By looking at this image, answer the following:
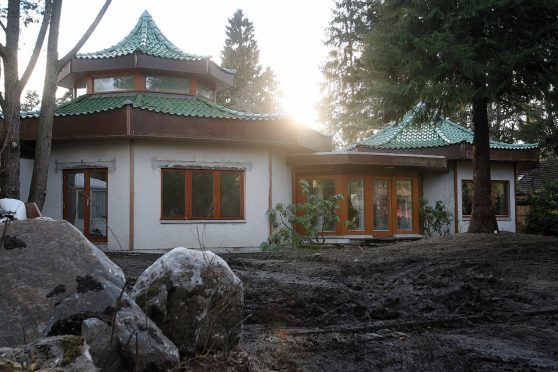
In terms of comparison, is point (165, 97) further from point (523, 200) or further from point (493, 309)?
point (523, 200)

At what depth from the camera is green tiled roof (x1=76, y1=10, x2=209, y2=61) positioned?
694 inches

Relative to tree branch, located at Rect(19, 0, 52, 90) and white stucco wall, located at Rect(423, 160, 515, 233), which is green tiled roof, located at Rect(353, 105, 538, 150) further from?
tree branch, located at Rect(19, 0, 52, 90)

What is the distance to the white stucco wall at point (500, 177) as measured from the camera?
827 inches

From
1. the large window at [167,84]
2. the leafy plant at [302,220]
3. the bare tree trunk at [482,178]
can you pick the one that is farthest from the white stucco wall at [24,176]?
the bare tree trunk at [482,178]

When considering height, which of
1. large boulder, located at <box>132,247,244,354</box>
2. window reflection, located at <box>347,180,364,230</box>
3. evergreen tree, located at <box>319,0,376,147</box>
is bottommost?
large boulder, located at <box>132,247,244,354</box>

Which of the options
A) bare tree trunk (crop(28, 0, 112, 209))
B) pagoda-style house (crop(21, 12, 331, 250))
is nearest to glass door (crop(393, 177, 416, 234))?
pagoda-style house (crop(21, 12, 331, 250))

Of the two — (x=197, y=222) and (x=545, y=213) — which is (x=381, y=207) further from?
(x=545, y=213)

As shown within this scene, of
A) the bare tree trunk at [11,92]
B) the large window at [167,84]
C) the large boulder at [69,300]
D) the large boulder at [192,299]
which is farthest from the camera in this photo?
the large window at [167,84]

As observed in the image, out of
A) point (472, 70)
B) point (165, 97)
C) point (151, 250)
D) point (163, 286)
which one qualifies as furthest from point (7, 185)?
point (472, 70)

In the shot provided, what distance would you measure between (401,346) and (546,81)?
10926mm

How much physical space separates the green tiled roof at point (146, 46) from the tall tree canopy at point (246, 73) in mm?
26338

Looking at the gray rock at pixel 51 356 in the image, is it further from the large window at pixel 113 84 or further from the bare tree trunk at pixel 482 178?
the large window at pixel 113 84

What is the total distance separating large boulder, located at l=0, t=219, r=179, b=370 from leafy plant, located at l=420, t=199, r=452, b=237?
700 inches

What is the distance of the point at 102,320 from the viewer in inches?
127
